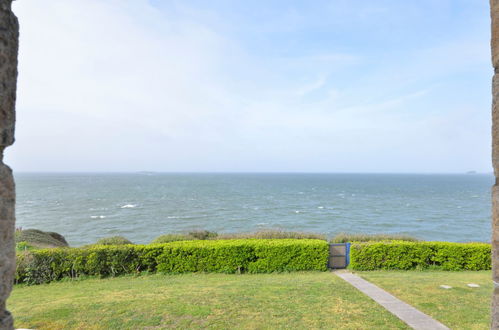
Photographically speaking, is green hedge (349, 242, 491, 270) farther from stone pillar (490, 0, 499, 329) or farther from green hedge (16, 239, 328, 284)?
stone pillar (490, 0, 499, 329)

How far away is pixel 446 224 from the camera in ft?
125

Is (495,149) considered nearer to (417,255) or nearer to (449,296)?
(449,296)

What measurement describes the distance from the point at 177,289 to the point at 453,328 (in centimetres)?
656

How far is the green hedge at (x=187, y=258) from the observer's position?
35.6 ft

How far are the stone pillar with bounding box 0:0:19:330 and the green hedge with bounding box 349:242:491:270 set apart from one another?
11962 millimetres

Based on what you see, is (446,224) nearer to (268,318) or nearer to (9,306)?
(268,318)

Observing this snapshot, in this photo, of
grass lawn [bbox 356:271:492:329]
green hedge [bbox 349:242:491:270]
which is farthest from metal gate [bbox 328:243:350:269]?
grass lawn [bbox 356:271:492:329]

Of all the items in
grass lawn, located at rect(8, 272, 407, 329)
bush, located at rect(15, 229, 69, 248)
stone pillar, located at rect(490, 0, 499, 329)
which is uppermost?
stone pillar, located at rect(490, 0, 499, 329)

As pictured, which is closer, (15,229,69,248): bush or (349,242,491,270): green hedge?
(349,242,491,270): green hedge

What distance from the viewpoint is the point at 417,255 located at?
480 inches

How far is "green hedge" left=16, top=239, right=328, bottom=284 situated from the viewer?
10.9m

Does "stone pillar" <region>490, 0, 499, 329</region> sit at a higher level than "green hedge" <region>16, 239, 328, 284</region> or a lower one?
higher

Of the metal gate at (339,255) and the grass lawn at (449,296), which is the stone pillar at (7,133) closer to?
the grass lawn at (449,296)

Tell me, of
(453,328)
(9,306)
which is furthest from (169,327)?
(453,328)
